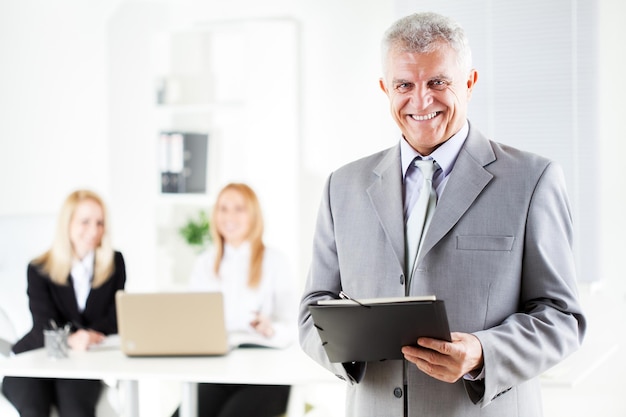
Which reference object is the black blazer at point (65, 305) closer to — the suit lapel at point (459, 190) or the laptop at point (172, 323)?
the laptop at point (172, 323)

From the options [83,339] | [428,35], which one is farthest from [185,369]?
[428,35]

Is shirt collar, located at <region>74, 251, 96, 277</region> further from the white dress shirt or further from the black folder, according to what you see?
the black folder

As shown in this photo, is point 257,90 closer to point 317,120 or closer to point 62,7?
point 317,120

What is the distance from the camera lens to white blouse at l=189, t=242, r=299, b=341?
3621mm

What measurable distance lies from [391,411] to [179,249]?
3332 millimetres

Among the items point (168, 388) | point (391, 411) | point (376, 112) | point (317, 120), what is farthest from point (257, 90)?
point (391, 411)

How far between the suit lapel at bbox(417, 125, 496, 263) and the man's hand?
18 centimetres

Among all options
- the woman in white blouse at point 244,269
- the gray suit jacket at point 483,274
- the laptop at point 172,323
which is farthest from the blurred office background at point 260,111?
the gray suit jacket at point 483,274

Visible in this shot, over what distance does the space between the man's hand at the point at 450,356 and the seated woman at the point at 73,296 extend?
6.42ft

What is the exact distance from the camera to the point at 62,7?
4484 millimetres

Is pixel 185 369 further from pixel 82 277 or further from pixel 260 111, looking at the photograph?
pixel 260 111

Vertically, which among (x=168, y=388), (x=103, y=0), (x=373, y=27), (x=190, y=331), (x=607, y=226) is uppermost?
(x=103, y=0)

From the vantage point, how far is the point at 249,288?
3.65 m

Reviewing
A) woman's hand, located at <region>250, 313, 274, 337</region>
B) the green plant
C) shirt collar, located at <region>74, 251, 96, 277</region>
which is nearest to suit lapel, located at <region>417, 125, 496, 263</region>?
woman's hand, located at <region>250, 313, 274, 337</region>
